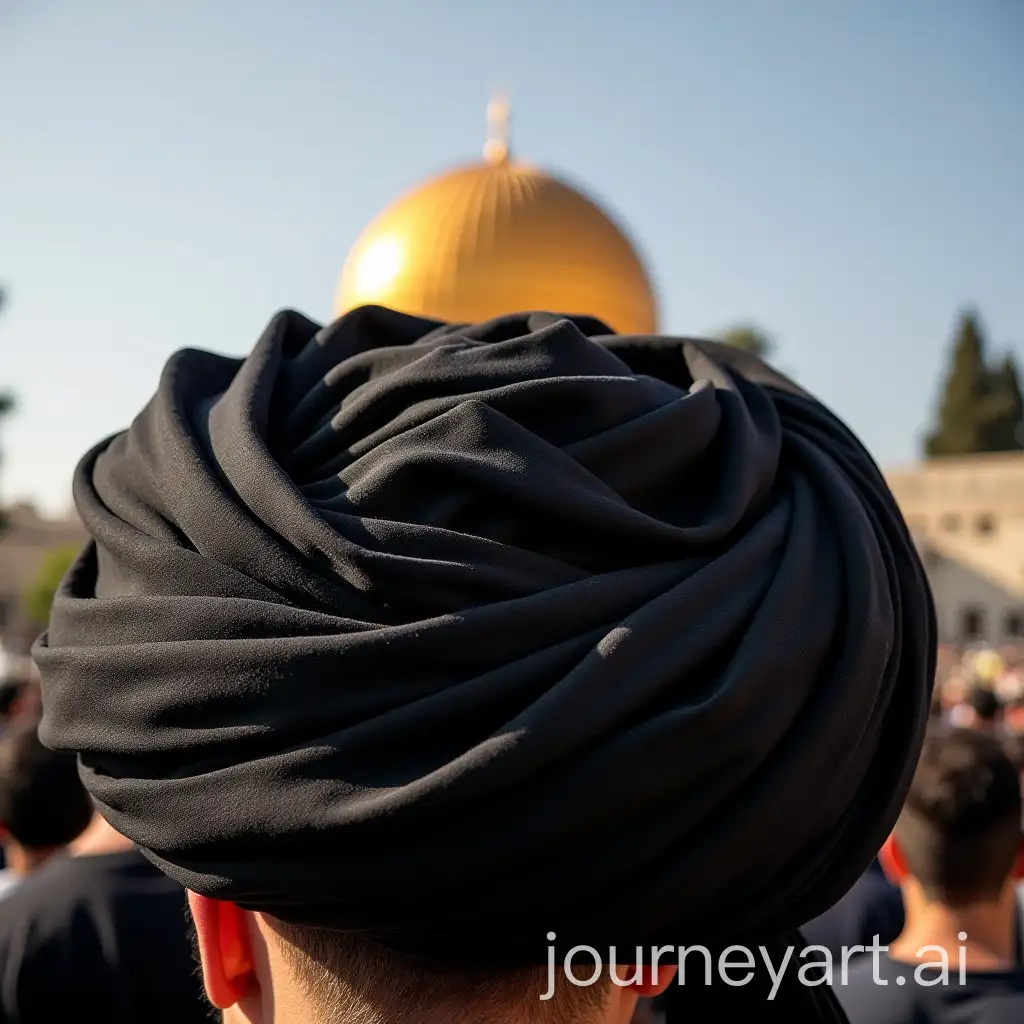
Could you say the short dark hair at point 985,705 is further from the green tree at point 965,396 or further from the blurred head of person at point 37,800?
the green tree at point 965,396

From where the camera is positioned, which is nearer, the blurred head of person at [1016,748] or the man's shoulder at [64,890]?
the man's shoulder at [64,890]

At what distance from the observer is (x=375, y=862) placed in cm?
103

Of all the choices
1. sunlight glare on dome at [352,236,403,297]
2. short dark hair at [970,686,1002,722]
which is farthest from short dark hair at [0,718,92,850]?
short dark hair at [970,686,1002,722]

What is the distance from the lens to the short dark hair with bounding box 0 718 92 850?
3217 mm

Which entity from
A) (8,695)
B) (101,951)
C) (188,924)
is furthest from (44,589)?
(188,924)

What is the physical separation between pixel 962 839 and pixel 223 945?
200 centimetres

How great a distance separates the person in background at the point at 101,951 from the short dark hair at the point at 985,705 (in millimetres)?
5458

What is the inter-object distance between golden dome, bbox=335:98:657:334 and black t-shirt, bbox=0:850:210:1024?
430 cm

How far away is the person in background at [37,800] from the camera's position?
3.22 m

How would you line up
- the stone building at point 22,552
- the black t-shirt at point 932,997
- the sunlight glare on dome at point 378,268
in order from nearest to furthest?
the black t-shirt at point 932,997
the sunlight glare on dome at point 378,268
the stone building at point 22,552

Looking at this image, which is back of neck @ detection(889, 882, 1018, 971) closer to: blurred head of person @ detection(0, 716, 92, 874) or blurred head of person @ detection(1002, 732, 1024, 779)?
blurred head of person @ detection(0, 716, 92, 874)

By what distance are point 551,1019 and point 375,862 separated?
324 mm

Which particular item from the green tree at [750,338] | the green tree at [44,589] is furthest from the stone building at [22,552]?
the green tree at [750,338]

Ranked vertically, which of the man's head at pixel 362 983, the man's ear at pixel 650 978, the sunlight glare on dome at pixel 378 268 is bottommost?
the man's ear at pixel 650 978
